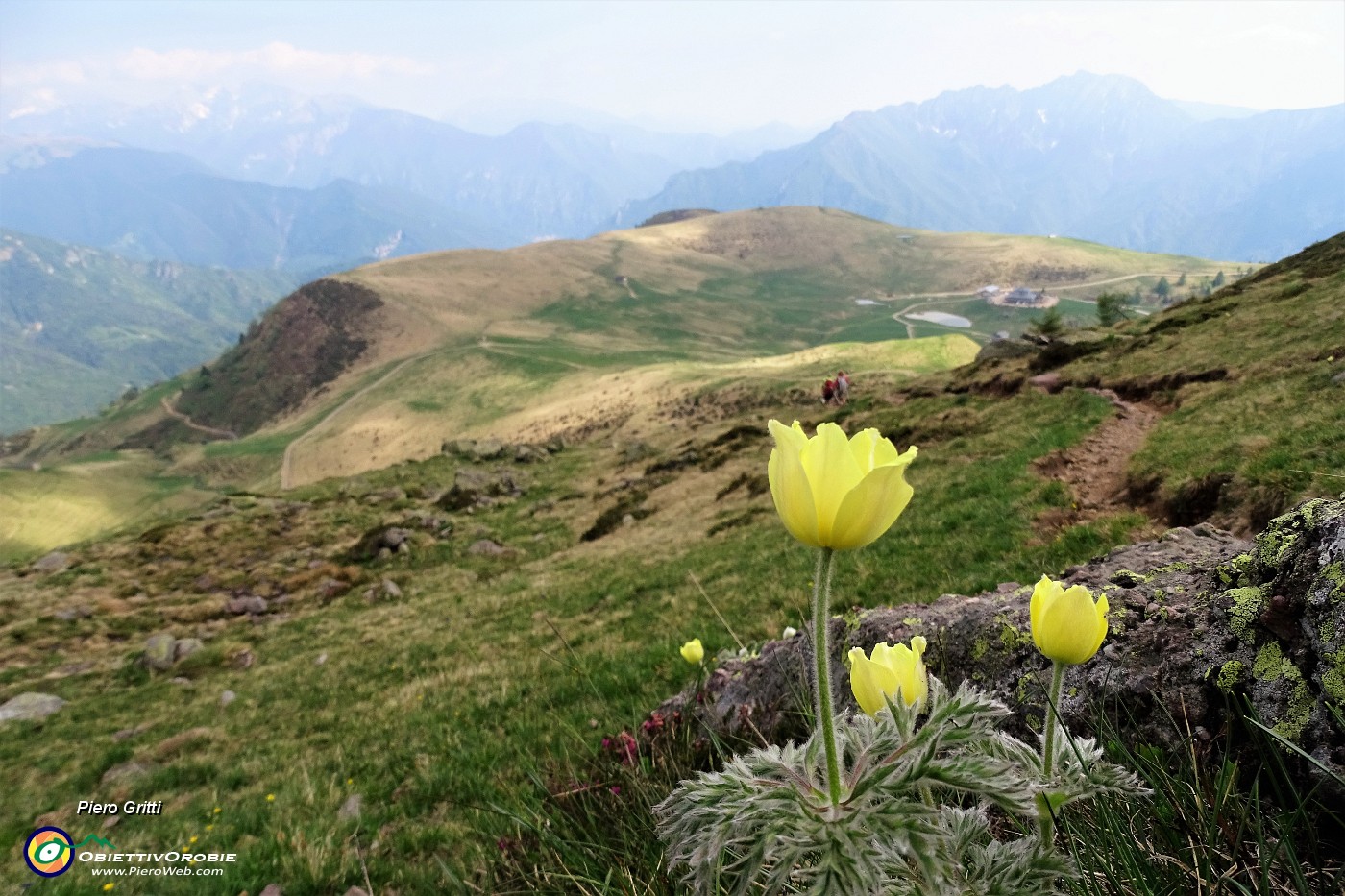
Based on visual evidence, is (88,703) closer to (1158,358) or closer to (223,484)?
(1158,358)

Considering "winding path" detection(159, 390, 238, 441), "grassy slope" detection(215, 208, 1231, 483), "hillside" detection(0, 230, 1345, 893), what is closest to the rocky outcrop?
"hillside" detection(0, 230, 1345, 893)

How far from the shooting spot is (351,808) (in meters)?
7.32

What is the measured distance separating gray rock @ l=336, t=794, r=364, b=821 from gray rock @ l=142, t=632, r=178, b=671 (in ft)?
49.9

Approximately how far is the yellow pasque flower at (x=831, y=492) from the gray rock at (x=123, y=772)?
44.8ft

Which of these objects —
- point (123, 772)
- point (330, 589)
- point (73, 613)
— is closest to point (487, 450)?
point (330, 589)

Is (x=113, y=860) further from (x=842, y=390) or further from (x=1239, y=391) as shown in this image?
(x=842, y=390)

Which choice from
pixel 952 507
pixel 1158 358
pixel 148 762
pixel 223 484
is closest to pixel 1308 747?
pixel 952 507

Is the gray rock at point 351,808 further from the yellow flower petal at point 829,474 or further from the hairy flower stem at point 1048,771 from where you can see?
the yellow flower petal at point 829,474

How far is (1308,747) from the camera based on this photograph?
7.74 feet

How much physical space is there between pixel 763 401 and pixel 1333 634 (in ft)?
172

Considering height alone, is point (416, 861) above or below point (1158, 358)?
below

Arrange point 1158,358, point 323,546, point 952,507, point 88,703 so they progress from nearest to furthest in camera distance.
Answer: point 952,507 → point 88,703 → point 1158,358 → point 323,546

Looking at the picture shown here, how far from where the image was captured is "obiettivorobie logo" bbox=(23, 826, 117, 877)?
22.2ft

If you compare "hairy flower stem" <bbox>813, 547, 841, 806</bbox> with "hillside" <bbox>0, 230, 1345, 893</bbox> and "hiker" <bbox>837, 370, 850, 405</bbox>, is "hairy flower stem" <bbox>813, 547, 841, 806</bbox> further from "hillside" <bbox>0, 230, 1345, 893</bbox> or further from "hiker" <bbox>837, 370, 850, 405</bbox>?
"hiker" <bbox>837, 370, 850, 405</bbox>
